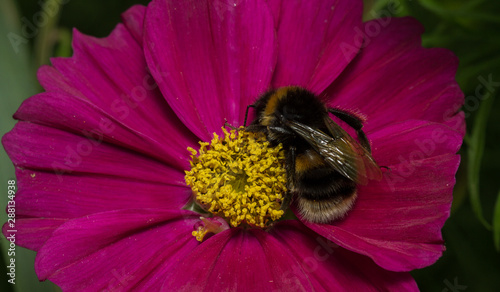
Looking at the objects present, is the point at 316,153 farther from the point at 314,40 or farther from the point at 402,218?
the point at 314,40

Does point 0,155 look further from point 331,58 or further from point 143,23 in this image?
point 331,58

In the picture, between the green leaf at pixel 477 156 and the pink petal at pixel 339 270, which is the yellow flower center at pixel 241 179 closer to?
the pink petal at pixel 339 270

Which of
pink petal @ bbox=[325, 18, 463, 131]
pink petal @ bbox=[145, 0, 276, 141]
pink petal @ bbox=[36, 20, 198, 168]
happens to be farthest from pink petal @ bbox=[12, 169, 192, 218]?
pink petal @ bbox=[325, 18, 463, 131]

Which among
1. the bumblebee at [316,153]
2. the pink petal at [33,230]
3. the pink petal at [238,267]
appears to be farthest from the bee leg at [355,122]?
the pink petal at [33,230]

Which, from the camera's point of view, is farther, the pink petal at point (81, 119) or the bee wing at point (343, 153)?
the pink petal at point (81, 119)

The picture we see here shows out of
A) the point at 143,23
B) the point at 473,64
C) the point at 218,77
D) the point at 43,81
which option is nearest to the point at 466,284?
the point at 473,64

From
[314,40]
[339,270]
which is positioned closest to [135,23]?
[314,40]
